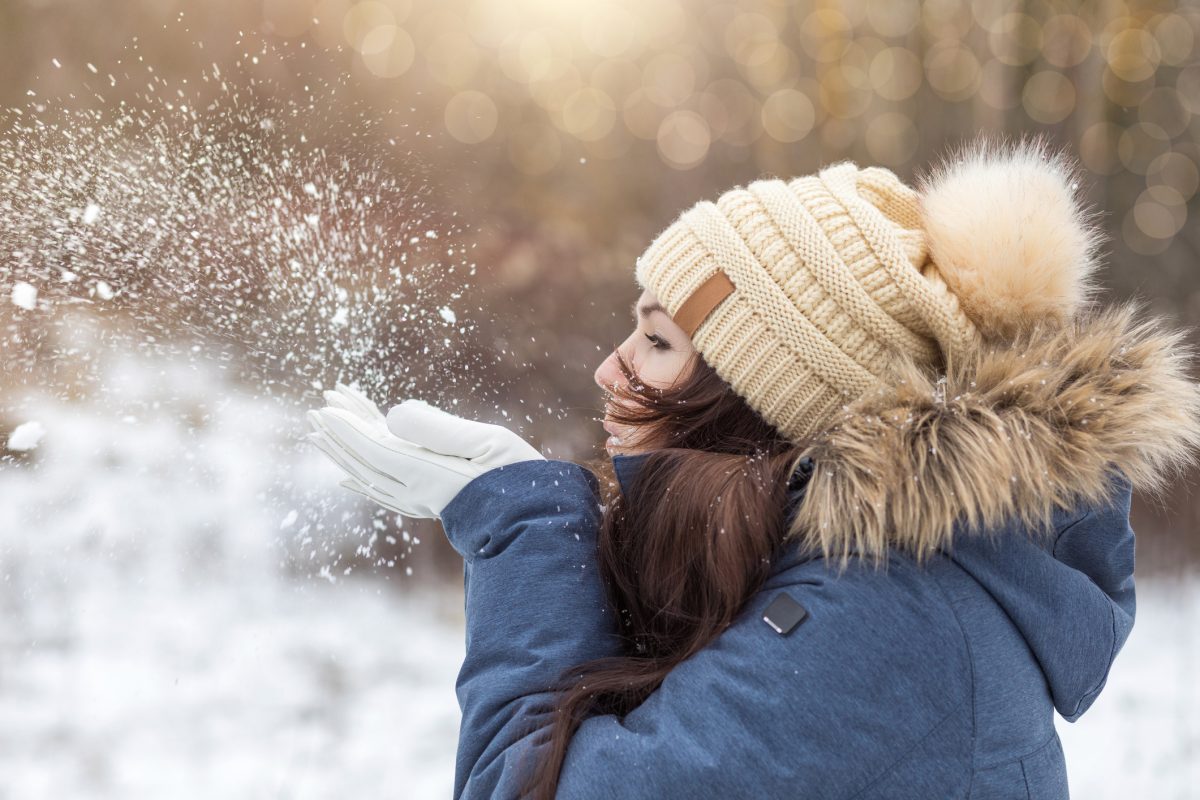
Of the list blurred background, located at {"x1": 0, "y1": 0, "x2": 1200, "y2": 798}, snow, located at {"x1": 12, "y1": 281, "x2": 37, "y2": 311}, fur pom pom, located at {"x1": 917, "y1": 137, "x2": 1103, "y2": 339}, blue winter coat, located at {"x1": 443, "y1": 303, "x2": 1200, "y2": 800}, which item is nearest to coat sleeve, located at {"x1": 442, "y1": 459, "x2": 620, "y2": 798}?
blue winter coat, located at {"x1": 443, "y1": 303, "x2": 1200, "y2": 800}

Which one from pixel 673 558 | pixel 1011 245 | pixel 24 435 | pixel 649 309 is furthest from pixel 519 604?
pixel 24 435

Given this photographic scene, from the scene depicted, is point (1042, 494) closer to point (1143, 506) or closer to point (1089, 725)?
point (1089, 725)

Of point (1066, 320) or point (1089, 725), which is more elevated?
point (1066, 320)

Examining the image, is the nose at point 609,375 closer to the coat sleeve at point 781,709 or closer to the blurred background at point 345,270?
the coat sleeve at point 781,709

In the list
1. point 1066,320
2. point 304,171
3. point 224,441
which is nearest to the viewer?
point 1066,320

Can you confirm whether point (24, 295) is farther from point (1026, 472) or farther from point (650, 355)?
point (1026, 472)

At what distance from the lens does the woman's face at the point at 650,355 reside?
129 cm

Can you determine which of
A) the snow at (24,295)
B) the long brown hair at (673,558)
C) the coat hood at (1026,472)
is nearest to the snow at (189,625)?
the snow at (24,295)

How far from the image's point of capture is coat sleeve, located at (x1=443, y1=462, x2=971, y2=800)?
34.1 inches

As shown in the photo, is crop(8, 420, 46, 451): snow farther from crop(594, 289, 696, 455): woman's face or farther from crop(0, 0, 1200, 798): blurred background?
crop(594, 289, 696, 455): woman's face

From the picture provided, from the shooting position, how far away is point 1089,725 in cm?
322

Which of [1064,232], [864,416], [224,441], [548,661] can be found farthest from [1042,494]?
[224,441]

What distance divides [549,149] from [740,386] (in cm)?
211

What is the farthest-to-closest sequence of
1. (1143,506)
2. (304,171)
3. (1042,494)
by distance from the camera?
1. (1143,506)
2. (304,171)
3. (1042,494)
